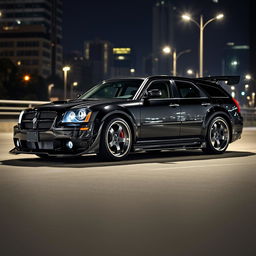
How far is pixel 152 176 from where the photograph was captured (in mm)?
11133

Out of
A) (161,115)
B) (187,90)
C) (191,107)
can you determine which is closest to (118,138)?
(161,115)

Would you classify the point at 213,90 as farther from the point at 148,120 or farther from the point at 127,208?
the point at 127,208

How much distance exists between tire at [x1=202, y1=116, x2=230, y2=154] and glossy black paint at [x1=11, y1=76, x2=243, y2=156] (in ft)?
0.43

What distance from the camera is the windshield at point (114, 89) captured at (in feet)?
47.1

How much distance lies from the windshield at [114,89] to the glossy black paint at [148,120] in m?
0.31

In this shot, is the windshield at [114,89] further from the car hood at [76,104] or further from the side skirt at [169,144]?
the side skirt at [169,144]

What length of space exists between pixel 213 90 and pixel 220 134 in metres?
0.98

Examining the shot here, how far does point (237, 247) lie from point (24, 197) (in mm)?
3495

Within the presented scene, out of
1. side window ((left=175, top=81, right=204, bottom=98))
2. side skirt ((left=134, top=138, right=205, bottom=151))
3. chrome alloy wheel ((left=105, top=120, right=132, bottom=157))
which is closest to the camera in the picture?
chrome alloy wheel ((left=105, top=120, right=132, bottom=157))

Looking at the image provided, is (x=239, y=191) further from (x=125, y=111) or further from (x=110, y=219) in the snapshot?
(x=125, y=111)

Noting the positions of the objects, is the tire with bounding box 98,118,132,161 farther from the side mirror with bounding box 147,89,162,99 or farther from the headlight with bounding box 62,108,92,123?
the side mirror with bounding box 147,89,162,99

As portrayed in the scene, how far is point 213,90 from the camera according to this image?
15.7 metres

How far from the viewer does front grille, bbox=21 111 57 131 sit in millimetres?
12984

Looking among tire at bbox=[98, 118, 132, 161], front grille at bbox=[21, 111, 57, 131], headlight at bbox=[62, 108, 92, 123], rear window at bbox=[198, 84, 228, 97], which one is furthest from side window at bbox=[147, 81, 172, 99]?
front grille at bbox=[21, 111, 57, 131]
